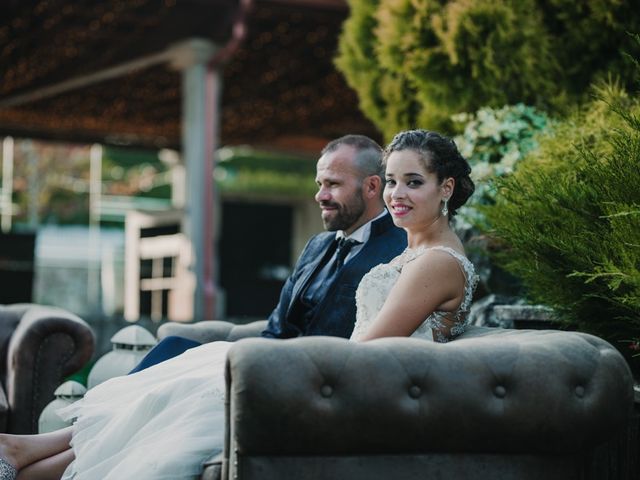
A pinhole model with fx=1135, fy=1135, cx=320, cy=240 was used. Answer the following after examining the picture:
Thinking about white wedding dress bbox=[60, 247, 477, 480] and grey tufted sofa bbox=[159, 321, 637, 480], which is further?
white wedding dress bbox=[60, 247, 477, 480]

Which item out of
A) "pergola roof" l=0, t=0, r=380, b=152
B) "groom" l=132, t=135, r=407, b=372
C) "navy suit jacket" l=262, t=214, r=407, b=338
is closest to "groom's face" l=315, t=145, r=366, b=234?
"groom" l=132, t=135, r=407, b=372

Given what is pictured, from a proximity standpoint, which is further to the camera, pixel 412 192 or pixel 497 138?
pixel 497 138

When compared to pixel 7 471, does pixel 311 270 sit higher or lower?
higher

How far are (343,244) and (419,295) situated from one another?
3.21ft

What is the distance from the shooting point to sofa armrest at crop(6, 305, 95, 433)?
5.81 m

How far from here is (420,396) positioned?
9.98 ft

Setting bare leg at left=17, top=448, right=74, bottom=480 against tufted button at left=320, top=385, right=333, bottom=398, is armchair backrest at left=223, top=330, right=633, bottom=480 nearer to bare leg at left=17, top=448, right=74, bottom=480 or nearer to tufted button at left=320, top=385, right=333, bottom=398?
tufted button at left=320, top=385, right=333, bottom=398

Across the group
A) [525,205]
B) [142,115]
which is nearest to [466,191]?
[525,205]

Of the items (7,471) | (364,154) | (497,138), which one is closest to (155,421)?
(7,471)

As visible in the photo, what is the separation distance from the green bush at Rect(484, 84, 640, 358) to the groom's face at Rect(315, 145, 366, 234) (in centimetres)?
56

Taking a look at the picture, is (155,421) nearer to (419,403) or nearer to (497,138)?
(419,403)

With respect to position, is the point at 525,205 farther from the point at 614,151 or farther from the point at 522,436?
the point at 522,436

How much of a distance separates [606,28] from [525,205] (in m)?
2.33

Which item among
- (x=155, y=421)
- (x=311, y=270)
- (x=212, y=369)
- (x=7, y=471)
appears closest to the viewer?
(x=155, y=421)
